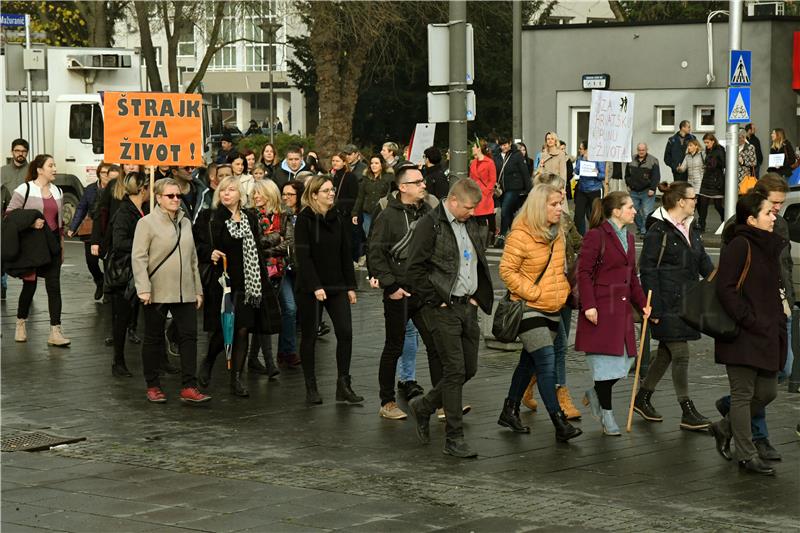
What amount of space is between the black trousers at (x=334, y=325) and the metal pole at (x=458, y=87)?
2.78 m

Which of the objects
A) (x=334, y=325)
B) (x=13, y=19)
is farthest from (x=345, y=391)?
(x=13, y=19)

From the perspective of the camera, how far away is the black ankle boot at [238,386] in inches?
440

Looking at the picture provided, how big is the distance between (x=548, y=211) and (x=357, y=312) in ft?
23.5

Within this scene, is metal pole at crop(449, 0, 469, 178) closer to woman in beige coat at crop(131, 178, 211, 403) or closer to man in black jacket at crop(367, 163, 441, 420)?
man in black jacket at crop(367, 163, 441, 420)

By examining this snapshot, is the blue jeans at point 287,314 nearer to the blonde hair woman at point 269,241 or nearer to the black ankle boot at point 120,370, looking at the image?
the blonde hair woman at point 269,241

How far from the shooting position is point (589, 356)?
9.59 m

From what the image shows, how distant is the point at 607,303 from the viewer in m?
9.45

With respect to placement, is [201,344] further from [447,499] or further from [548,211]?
[447,499]

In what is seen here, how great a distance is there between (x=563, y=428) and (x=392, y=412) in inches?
56.5

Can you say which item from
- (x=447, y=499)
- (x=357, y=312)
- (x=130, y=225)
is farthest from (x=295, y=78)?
(x=447, y=499)

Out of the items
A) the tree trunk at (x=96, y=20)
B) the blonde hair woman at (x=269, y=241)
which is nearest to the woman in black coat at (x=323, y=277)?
the blonde hair woman at (x=269, y=241)

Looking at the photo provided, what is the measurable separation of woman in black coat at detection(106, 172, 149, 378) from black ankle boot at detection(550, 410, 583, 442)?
4.28m

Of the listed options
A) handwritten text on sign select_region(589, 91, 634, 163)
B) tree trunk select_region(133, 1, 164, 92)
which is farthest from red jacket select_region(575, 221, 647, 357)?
tree trunk select_region(133, 1, 164, 92)

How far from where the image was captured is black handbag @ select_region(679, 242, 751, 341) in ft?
27.6
